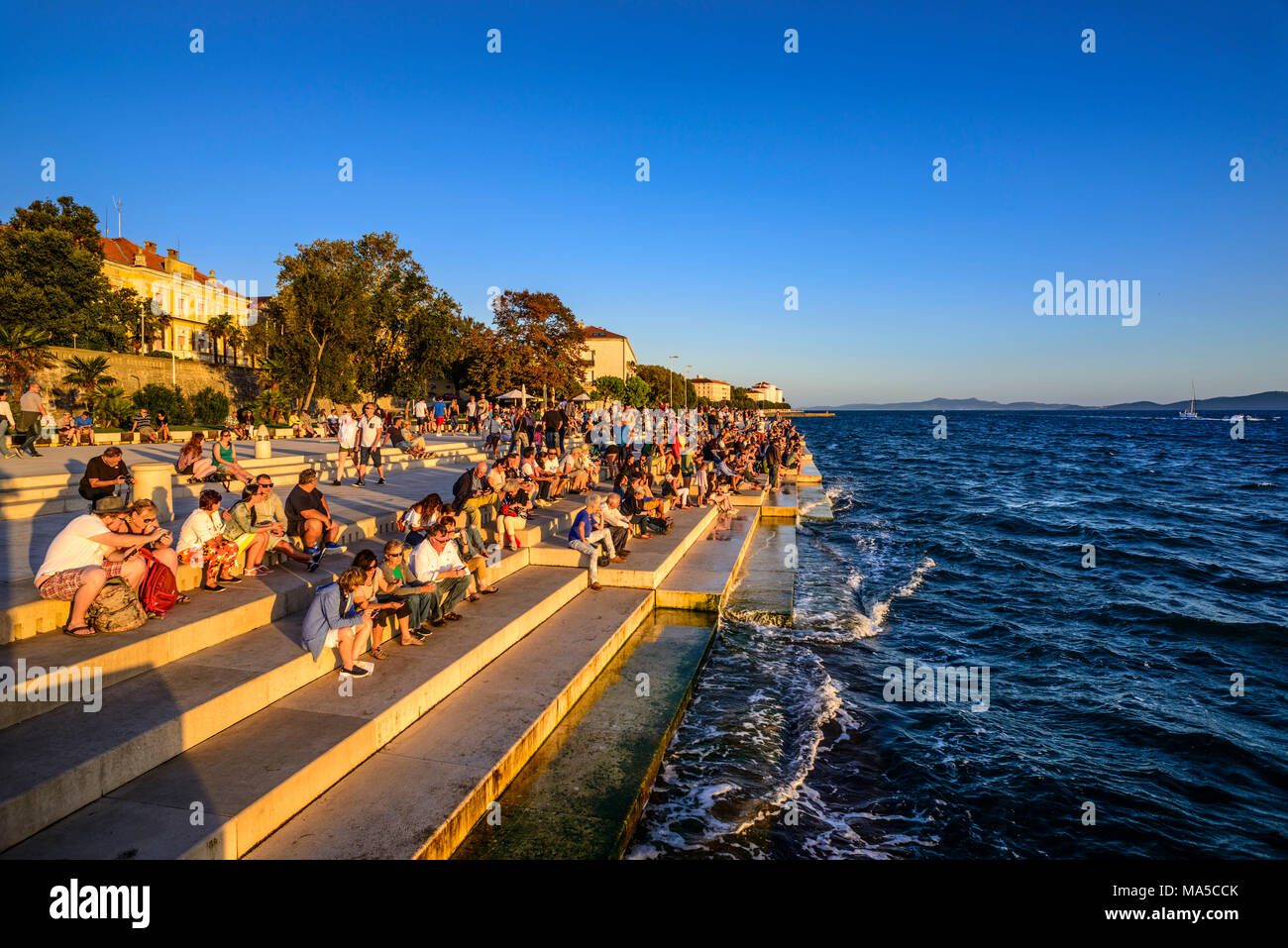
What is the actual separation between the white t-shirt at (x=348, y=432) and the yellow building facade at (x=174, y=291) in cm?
4821

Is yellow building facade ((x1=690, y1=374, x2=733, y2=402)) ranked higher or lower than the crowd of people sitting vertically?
higher

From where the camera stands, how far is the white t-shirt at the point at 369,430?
48.6ft

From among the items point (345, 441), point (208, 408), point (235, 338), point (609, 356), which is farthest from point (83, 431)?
point (609, 356)

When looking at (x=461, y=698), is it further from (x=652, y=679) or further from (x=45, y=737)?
(x=45, y=737)

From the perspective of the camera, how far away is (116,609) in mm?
5484

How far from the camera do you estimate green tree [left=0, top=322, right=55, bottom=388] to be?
22.8 metres

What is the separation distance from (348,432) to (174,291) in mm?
59417

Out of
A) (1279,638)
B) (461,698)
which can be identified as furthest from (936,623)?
(461,698)

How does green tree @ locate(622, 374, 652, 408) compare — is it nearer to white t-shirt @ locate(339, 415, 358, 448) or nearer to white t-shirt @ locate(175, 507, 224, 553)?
white t-shirt @ locate(339, 415, 358, 448)

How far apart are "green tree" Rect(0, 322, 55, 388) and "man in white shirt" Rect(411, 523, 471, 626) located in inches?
988

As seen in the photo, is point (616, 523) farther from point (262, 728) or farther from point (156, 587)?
point (262, 728)

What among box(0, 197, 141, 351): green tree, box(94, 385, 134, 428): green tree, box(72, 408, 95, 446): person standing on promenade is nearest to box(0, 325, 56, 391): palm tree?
box(94, 385, 134, 428): green tree

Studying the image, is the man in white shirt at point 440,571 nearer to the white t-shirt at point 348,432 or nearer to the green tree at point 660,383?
the white t-shirt at point 348,432

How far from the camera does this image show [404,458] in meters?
19.3
